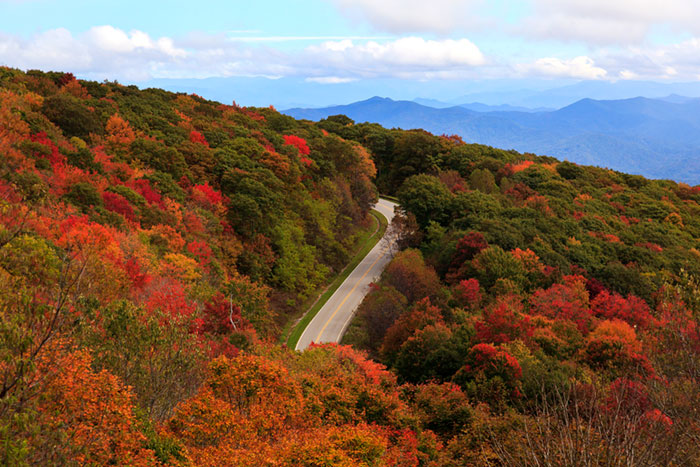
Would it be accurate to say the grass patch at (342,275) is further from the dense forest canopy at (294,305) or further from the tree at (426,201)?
the tree at (426,201)

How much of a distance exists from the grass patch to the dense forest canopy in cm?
141

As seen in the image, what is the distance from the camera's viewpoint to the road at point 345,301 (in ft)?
112

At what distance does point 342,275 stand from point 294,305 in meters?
9.54

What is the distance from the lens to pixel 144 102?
51.2 metres

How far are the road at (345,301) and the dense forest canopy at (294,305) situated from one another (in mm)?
2180

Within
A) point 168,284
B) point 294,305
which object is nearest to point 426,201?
point 294,305

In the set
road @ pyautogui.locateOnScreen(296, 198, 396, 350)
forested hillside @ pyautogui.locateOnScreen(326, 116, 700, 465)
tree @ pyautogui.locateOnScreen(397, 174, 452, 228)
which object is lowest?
road @ pyautogui.locateOnScreen(296, 198, 396, 350)

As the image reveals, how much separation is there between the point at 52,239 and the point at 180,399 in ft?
38.9

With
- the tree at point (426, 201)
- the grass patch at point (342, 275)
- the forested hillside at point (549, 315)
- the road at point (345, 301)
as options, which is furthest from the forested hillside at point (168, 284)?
the tree at point (426, 201)

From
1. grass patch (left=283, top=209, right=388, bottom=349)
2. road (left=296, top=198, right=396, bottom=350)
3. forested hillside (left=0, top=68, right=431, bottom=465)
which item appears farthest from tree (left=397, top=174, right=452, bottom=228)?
forested hillside (left=0, top=68, right=431, bottom=465)

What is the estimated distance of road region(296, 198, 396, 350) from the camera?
112ft

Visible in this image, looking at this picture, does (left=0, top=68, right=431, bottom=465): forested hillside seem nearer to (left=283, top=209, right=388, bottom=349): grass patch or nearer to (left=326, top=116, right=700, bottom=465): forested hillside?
(left=283, top=209, right=388, bottom=349): grass patch

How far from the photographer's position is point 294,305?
3681cm

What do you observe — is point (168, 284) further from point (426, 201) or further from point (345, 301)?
point (426, 201)
